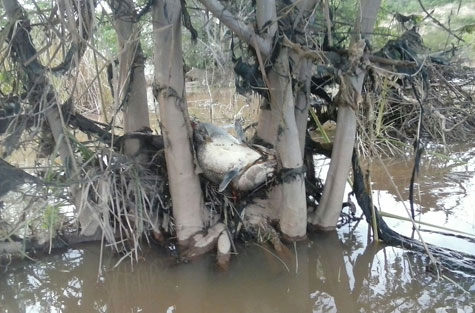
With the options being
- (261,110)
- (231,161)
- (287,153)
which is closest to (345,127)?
(287,153)

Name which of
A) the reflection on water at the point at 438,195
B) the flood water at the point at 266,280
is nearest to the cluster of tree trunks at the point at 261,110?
the flood water at the point at 266,280

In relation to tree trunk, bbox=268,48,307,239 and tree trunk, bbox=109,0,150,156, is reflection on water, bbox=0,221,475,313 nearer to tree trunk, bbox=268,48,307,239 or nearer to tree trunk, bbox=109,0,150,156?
tree trunk, bbox=268,48,307,239

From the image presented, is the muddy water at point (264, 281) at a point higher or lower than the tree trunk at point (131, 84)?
lower

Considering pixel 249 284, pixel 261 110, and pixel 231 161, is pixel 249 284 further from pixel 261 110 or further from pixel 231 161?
pixel 261 110

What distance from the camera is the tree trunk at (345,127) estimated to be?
3623 millimetres

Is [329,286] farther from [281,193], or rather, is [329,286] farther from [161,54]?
[161,54]

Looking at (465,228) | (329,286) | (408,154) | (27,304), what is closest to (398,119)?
(408,154)

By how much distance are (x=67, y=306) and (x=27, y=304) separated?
31 cm

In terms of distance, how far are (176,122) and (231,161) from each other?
1.82ft

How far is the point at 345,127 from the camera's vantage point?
3918 millimetres

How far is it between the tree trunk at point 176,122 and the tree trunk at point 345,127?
3.74ft

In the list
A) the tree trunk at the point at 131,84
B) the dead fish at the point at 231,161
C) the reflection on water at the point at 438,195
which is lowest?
the reflection on water at the point at 438,195

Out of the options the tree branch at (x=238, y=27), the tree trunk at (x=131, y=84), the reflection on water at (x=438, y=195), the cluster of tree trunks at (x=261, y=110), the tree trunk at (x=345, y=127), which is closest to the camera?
the tree branch at (x=238, y=27)

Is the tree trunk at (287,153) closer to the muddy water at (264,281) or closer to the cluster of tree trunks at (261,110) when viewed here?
the cluster of tree trunks at (261,110)
